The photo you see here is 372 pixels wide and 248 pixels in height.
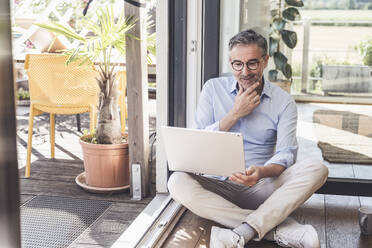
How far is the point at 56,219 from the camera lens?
2619mm

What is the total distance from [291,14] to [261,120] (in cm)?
75

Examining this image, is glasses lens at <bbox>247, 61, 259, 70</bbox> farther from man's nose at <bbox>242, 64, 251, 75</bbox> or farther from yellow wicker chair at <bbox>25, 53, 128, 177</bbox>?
yellow wicker chair at <bbox>25, 53, 128, 177</bbox>

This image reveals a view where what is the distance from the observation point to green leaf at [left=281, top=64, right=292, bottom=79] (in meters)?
2.90

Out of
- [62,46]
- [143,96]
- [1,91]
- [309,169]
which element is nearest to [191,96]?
[143,96]

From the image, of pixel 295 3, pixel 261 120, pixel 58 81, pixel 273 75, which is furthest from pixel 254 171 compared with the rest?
pixel 58 81

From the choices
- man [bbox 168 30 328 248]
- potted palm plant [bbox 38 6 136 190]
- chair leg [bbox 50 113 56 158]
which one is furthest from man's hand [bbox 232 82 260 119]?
chair leg [bbox 50 113 56 158]

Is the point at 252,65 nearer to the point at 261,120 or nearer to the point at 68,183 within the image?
the point at 261,120

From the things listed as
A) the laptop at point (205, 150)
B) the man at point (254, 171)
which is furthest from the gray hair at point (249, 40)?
the laptop at point (205, 150)

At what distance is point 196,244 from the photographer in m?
2.31

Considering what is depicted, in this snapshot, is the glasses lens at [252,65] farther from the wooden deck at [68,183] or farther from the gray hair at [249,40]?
the wooden deck at [68,183]

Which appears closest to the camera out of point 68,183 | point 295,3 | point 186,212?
point 186,212

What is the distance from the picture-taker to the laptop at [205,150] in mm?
2074

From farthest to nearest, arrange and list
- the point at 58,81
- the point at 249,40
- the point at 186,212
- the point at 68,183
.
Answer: the point at 58,81 → the point at 68,183 → the point at 186,212 → the point at 249,40

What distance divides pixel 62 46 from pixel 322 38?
7.32ft
